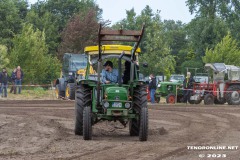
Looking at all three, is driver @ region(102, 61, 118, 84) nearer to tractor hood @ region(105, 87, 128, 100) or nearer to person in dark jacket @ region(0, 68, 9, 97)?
tractor hood @ region(105, 87, 128, 100)

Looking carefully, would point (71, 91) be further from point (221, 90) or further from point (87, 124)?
point (87, 124)

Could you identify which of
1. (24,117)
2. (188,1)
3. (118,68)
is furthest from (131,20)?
(118,68)

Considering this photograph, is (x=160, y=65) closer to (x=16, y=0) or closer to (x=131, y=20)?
(x=131, y=20)

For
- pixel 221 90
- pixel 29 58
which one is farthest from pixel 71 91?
pixel 29 58

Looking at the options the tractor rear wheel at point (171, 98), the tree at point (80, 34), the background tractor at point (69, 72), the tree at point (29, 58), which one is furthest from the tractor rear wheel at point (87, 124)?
the tree at point (80, 34)

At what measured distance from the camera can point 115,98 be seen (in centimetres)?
1410

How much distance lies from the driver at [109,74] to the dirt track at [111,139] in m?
1.38

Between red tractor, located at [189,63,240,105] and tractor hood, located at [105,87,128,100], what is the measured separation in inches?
777

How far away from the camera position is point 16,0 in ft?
261

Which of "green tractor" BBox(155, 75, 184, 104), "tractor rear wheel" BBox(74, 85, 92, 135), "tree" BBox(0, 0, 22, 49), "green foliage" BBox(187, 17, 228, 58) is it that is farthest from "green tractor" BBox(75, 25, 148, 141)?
"green foliage" BBox(187, 17, 228, 58)

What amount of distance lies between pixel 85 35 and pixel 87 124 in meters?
45.2

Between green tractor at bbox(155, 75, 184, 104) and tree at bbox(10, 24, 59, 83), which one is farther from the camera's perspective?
tree at bbox(10, 24, 59, 83)

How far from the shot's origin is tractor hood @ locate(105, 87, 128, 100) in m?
14.1

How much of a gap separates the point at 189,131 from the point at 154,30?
Answer: 41.3 m
